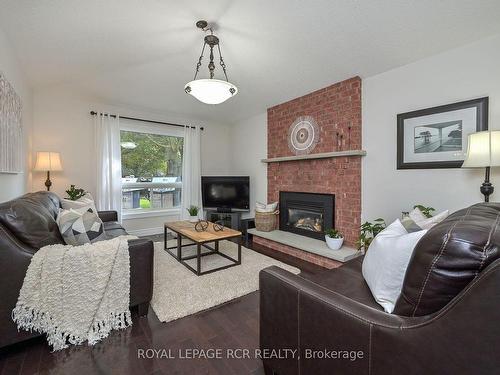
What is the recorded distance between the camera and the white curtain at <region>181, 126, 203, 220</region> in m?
4.54

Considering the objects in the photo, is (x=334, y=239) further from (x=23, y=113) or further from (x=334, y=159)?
(x=23, y=113)

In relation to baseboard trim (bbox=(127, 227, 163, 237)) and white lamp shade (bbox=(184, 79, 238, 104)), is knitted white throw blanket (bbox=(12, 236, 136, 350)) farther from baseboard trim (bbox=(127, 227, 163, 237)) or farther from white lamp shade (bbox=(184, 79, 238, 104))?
baseboard trim (bbox=(127, 227, 163, 237))

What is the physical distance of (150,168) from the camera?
14.5 ft

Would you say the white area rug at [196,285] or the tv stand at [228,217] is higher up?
the tv stand at [228,217]

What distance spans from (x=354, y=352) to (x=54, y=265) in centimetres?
166

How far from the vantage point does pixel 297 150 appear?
361 centimetres

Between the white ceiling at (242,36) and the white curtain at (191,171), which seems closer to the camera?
the white ceiling at (242,36)

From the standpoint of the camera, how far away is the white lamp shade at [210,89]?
2000 mm

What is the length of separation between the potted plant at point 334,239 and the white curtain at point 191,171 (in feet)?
8.26

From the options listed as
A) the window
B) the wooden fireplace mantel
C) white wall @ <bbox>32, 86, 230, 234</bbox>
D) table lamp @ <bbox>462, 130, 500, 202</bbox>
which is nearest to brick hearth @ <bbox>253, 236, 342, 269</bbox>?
the wooden fireplace mantel

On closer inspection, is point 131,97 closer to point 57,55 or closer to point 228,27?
point 57,55

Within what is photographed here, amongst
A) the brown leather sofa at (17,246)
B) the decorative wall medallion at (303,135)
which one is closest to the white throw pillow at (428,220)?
the decorative wall medallion at (303,135)

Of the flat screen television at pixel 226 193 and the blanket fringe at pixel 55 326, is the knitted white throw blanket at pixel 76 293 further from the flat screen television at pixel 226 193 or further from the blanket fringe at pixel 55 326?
the flat screen television at pixel 226 193

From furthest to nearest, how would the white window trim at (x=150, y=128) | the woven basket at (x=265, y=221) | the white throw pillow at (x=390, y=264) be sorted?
the white window trim at (x=150, y=128), the woven basket at (x=265, y=221), the white throw pillow at (x=390, y=264)
